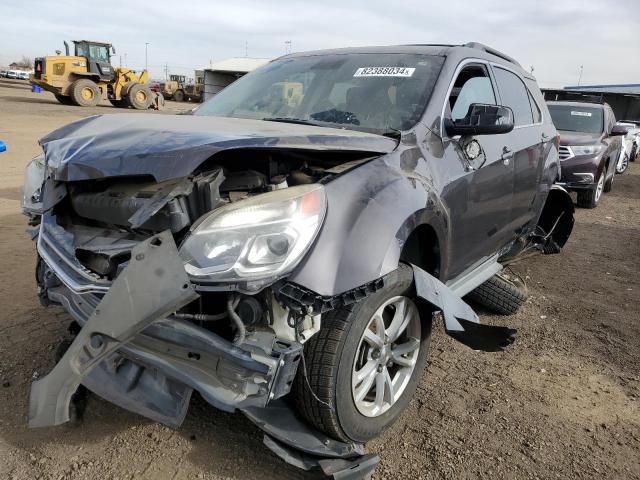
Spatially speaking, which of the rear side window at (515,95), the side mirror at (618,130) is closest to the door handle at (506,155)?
the rear side window at (515,95)

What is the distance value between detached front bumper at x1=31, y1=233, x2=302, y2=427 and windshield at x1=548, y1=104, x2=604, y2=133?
9.85m

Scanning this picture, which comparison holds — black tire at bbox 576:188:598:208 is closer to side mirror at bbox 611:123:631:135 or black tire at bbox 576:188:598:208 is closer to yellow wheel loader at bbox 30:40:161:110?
side mirror at bbox 611:123:631:135

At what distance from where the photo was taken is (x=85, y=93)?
85.8 ft

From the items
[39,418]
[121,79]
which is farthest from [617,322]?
[121,79]

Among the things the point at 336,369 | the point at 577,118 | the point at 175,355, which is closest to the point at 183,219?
the point at 175,355

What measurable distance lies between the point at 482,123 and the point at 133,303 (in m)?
2.13

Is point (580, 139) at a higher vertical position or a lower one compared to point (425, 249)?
higher

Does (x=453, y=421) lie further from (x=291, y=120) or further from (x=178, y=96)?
(x=178, y=96)

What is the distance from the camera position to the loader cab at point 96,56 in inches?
1038

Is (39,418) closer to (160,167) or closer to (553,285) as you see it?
(160,167)

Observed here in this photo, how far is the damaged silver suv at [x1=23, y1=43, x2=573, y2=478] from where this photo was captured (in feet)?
6.23

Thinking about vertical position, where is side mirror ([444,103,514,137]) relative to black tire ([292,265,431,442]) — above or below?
above

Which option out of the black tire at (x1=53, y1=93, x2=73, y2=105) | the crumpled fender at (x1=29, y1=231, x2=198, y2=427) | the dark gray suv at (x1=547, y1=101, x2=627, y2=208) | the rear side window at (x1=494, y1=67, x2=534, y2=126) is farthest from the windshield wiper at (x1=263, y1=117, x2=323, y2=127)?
the black tire at (x1=53, y1=93, x2=73, y2=105)

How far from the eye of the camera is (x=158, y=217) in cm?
207
